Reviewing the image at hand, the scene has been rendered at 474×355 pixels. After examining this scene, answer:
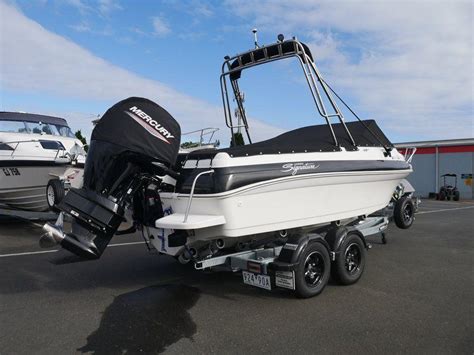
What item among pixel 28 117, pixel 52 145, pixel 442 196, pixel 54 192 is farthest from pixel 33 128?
pixel 442 196

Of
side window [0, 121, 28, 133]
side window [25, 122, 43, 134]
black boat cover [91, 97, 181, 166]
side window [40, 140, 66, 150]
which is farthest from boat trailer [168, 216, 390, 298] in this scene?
side window [0, 121, 28, 133]

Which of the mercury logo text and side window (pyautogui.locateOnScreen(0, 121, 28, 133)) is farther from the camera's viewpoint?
side window (pyautogui.locateOnScreen(0, 121, 28, 133))

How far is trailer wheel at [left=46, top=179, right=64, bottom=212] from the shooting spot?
33.6ft

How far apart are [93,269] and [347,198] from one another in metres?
3.84

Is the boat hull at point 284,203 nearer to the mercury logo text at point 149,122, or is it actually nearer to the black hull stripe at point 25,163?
the mercury logo text at point 149,122

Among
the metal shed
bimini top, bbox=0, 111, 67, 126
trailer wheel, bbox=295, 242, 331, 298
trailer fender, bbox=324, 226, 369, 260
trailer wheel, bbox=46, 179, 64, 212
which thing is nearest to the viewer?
trailer wheel, bbox=295, 242, 331, 298

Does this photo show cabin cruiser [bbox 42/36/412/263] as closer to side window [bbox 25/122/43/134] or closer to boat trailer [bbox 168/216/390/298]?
boat trailer [bbox 168/216/390/298]

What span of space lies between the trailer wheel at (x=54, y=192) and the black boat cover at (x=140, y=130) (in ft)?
19.5

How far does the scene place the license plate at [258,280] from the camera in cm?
495

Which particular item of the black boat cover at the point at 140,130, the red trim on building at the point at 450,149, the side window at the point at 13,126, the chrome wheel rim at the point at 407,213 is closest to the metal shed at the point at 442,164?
the red trim on building at the point at 450,149

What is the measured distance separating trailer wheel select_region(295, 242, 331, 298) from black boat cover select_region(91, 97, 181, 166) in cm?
182

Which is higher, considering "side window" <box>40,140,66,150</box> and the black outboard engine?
"side window" <box>40,140,66,150</box>

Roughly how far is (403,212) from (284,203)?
406cm

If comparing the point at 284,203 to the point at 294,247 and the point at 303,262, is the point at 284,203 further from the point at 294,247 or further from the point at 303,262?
the point at 303,262
